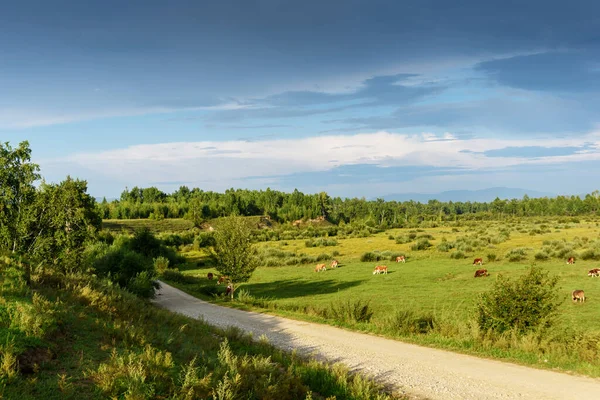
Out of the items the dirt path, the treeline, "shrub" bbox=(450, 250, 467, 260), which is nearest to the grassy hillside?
the dirt path

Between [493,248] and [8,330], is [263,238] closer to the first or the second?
[493,248]

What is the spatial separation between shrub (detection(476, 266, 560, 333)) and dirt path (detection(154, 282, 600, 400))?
2.67 meters

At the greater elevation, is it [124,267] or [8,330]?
[8,330]

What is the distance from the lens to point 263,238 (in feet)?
319

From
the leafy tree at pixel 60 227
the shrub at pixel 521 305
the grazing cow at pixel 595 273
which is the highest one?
the leafy tree at pixel 60 227

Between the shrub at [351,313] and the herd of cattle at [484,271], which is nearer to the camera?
the shrub at [351,313]

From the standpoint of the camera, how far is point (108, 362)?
816cm

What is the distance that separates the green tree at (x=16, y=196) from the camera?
2125 cm

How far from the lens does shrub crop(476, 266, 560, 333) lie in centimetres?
1485

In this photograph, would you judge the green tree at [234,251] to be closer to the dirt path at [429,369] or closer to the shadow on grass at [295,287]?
the shadow on grass at [295,287]

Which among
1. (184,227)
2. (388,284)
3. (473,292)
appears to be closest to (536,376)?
(473,292)

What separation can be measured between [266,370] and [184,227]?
12920 centimetres

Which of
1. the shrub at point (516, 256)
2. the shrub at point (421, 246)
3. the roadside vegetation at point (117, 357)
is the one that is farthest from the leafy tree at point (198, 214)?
the roadside vegetation at point (117, 357)

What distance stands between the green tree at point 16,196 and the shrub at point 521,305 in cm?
2262
